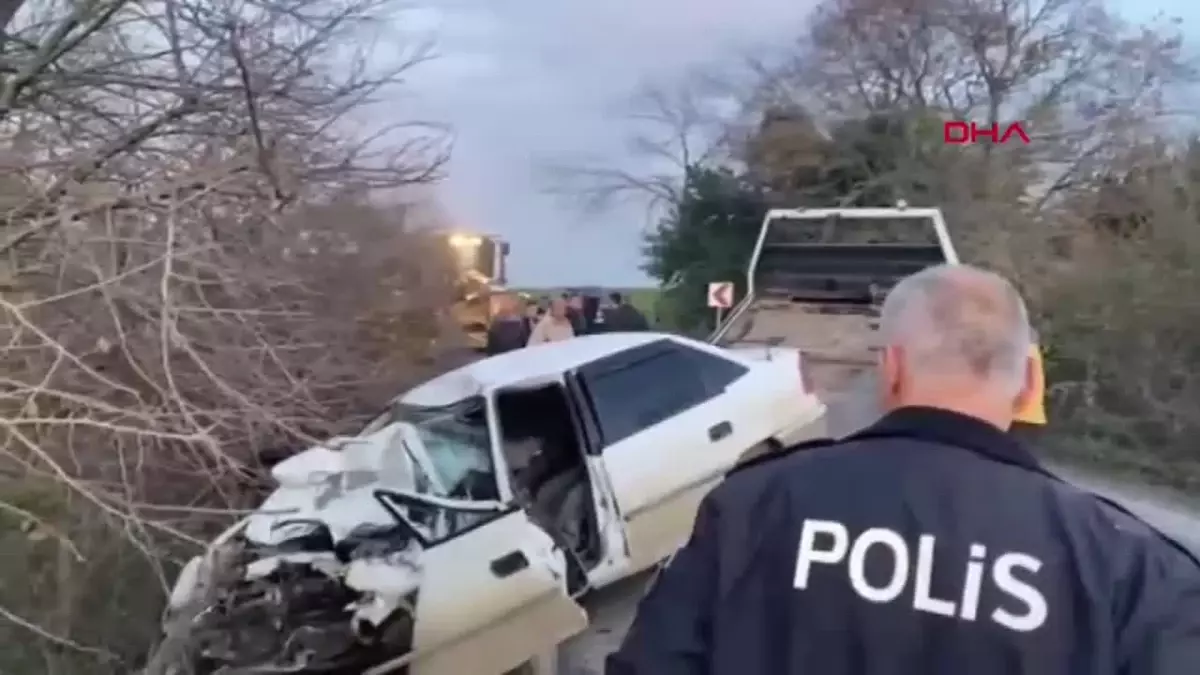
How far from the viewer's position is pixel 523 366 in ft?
20.6

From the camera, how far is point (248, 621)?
185 inches

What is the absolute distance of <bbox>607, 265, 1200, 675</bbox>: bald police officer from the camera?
5.07ft

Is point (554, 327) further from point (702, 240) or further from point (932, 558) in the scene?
point (702, 240)

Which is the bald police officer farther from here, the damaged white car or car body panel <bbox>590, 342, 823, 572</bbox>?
car body panel <bbox>590, 342, 823, 572</bbox>

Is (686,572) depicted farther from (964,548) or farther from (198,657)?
(198,657)

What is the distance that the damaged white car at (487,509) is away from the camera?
183 inches

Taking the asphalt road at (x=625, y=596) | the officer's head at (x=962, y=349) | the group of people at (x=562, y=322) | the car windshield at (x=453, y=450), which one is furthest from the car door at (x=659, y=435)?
the officer's head at (x=962, y=349)

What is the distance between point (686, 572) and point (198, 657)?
3471 millimetres

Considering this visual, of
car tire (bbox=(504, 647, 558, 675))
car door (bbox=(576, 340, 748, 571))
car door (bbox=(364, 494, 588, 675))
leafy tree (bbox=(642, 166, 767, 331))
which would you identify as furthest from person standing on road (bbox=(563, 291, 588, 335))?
leafy tree (bbox=(642, 166, 767, 331))

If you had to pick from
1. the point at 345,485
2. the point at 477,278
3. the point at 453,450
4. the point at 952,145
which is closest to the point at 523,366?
the point at 453,450

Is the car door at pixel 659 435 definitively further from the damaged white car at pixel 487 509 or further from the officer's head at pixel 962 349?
the officer's head at pixel 962 349

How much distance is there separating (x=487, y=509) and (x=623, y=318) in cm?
616

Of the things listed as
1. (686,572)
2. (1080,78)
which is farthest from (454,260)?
(1080,78)

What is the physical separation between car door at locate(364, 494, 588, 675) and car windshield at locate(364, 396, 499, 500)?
0.83 meters
